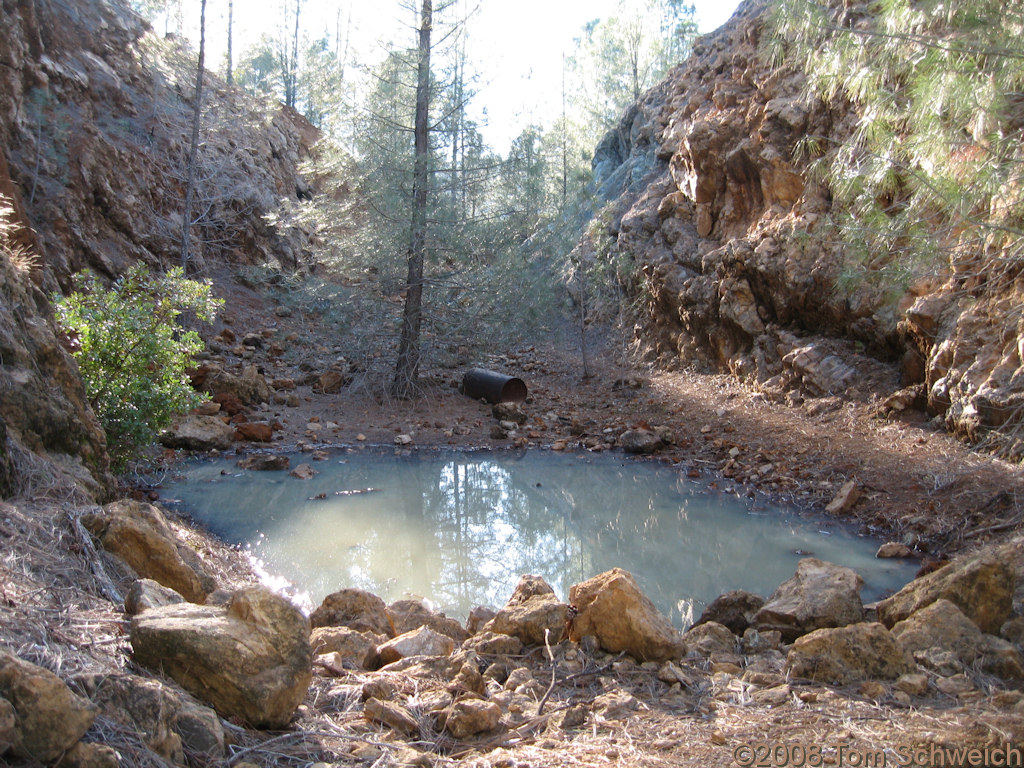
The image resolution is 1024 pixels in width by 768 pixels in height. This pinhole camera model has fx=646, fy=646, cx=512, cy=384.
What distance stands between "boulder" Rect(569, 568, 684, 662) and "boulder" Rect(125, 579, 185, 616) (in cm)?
211

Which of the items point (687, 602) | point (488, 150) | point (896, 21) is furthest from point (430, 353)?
point (896, 21)

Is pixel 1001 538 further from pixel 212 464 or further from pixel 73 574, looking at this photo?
pixel 212 464

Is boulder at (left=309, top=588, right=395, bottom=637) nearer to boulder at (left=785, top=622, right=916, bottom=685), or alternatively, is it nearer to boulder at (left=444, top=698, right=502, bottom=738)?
boulder at (left=444, top=698, right=502, bottom=738)

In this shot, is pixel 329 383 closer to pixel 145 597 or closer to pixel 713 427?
pixel 713 427

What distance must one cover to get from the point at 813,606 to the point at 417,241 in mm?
9561

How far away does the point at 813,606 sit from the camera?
3943 millimetres

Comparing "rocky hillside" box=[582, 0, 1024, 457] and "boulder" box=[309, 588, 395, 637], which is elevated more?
"rocky hillside" box=[582, 0, 1024, 457]

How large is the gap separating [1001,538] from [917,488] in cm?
139

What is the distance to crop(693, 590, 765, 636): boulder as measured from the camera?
4219 millimetres

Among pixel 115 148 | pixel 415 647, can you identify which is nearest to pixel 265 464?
pixel 415 647

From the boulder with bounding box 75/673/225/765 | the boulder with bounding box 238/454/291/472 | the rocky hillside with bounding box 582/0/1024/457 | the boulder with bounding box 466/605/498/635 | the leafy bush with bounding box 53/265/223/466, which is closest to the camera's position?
the boulder with bounding box 75/673/225/765

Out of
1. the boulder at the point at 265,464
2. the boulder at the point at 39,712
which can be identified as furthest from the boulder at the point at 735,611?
the boulder at the point at 265,464

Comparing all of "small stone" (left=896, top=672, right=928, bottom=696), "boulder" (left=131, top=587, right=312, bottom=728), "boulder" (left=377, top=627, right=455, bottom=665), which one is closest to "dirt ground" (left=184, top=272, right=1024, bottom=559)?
"small stone" (left=896, top=672, right=928, bottom=696)

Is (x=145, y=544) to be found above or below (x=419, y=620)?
above
